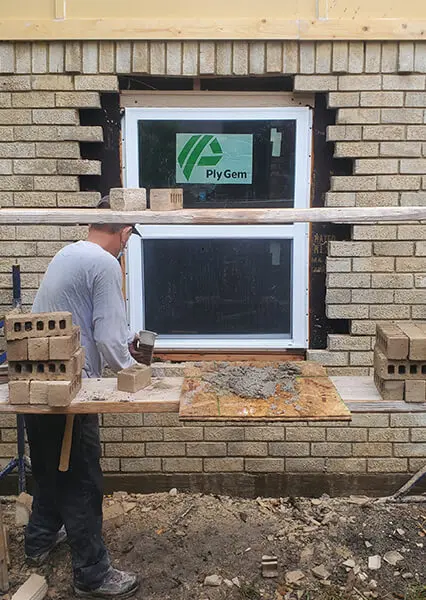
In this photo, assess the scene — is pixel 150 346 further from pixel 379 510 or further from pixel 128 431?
pixel 379 510

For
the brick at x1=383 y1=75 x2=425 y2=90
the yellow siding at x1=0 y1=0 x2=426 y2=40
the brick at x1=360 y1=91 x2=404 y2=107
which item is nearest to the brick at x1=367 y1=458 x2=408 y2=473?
the brick at x1=360 y1=91 x2=404 y2=107

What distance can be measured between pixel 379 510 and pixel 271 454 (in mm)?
944

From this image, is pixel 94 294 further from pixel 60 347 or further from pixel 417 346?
pixel 417 346

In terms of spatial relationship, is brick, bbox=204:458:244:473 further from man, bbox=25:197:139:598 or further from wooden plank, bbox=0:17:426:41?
wooden plank, bbox=0:17:426:41

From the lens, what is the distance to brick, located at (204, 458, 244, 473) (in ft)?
16.7

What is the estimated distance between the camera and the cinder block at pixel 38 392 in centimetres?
314

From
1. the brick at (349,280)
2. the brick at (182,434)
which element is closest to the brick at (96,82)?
the brick at (349,280)

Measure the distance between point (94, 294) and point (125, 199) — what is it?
0.73m

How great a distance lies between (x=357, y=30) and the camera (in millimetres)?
4539

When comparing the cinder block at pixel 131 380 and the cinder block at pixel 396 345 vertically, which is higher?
the cinder block at pixel 396 345

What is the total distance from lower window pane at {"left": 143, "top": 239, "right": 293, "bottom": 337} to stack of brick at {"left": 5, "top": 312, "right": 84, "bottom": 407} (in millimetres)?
1875

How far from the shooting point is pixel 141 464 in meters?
5.10

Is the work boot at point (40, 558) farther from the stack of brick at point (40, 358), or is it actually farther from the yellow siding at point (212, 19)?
the yellow siding at point (212, 19)

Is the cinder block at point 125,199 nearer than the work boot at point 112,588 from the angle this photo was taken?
Yes
